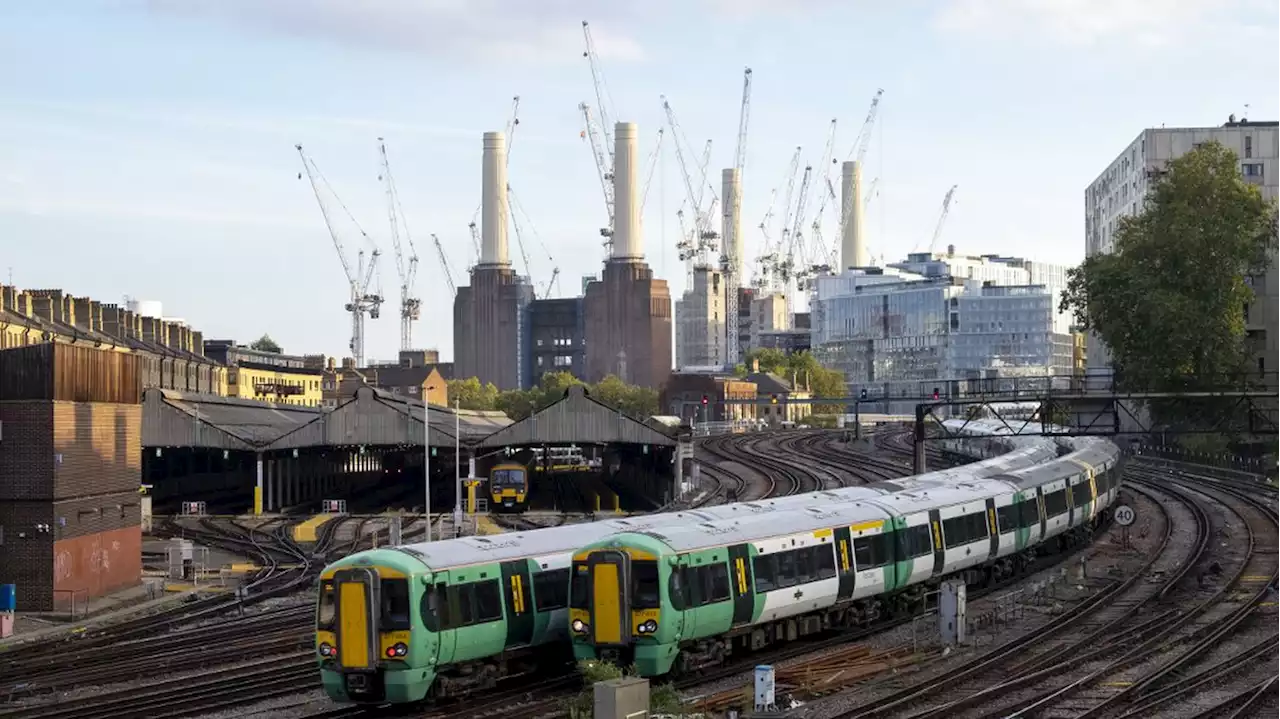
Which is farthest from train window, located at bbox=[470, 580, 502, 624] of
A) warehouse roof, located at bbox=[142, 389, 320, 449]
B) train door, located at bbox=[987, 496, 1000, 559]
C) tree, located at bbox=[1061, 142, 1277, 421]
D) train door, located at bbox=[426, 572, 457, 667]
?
tree, located at bbox=[1061, 142, 1277, 421]

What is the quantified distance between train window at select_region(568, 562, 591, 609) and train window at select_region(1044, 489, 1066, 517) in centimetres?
2246

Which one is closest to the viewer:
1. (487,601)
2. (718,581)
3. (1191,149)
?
(487,601)

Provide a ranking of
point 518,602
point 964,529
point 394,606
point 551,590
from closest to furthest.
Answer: point 394,606, point 518,602, point 551,590, point 964,529

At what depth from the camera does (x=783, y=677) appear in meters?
28.4

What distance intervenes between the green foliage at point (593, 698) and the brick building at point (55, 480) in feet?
73.1

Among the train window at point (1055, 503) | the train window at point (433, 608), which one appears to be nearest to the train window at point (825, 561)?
the train window at point (433, 608)

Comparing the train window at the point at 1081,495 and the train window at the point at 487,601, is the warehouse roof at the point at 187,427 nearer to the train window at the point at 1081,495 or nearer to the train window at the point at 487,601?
the train window at the point at 1081,495

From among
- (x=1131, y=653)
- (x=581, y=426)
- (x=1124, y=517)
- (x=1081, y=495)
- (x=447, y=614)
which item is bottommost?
(x=1131, y=653)

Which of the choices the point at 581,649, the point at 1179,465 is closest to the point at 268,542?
the point at 581,649

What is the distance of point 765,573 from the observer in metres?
30.1

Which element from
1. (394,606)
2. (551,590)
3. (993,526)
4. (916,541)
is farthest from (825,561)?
(394,606)

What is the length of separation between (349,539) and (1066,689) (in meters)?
40.8

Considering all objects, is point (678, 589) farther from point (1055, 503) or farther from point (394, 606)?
point (1055, 503)

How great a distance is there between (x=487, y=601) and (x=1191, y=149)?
97.0m
